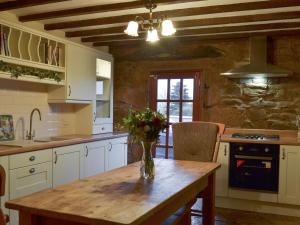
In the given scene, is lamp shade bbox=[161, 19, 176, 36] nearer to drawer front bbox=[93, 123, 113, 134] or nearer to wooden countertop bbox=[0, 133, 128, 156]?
wooden countertop bbox=[0, 133, 128, 156]

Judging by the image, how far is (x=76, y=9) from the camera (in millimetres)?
3447

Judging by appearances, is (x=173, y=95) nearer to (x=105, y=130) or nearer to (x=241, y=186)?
(x=105, y=130)

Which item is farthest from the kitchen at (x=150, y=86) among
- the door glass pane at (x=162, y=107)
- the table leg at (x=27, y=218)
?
the table leg at (x=27, y=218)

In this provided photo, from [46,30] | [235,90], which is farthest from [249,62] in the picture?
[46,30]

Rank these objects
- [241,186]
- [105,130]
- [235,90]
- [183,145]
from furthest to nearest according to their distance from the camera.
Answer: [105,130] → [235,90] → [241,186] → [183,145]

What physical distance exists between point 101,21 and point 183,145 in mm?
1823

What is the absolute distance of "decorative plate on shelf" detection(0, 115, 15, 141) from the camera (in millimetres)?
3508

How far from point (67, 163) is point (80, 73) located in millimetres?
1333

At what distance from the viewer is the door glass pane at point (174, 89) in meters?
5.06

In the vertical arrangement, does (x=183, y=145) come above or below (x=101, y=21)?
below

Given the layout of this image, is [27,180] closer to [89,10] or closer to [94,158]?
[94,158]

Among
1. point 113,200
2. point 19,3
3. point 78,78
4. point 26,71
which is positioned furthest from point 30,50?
point 113,200

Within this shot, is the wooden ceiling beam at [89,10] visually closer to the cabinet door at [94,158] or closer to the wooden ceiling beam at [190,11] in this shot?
the wooden ceiling beam at [190,11]

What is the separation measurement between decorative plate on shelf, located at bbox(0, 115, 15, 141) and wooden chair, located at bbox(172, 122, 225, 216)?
188cm
